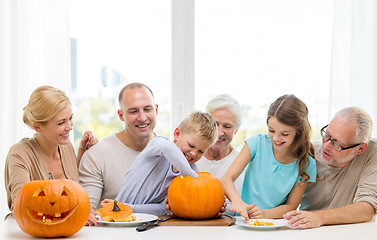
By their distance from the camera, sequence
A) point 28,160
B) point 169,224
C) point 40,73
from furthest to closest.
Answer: point 40,73, point 28,160, point 169,224

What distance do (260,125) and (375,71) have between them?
992 millimetres

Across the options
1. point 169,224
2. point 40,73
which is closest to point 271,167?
point 169,224

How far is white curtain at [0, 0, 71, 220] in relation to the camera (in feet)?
11.8

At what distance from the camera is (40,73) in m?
3.62

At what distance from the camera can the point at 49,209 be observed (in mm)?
1831

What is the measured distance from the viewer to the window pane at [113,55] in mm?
3773

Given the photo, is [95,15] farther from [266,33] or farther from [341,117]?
[341,117]

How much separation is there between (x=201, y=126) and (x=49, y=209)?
3.00ft

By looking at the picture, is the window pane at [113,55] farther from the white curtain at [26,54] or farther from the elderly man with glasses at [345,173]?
the elderly man with glasses at [345,173]

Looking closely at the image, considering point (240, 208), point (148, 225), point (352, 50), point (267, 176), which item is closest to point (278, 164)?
point (267, 176)

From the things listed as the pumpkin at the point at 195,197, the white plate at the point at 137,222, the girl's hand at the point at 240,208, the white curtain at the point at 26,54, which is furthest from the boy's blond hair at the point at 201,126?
the white curtain at the point at 26,54

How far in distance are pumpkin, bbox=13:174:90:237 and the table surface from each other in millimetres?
66

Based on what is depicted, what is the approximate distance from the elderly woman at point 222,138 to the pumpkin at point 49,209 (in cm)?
123

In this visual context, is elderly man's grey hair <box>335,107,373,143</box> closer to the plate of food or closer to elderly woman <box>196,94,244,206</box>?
elderly woman <box>196,94,244,206</box>
